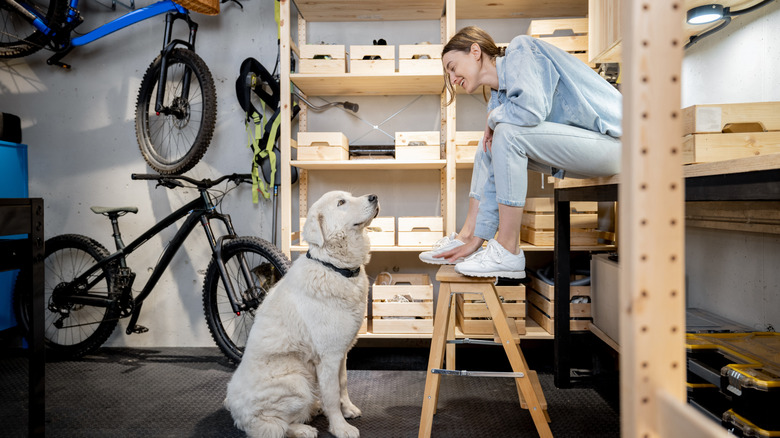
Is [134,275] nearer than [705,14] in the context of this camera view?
No

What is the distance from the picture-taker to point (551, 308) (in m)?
2.43

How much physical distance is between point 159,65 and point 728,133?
2975 mm

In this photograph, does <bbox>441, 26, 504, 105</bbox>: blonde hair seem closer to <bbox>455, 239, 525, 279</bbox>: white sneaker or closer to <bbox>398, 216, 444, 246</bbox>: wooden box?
<bbox>455, 239, 525, 279</bbox>: white sneaker

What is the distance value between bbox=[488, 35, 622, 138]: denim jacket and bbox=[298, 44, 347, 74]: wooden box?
1.24 meters

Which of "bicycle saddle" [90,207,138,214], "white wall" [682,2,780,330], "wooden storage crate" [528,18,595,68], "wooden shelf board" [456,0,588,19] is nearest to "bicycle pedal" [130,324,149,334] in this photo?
"bicycle saddle" [90,207,138,214]

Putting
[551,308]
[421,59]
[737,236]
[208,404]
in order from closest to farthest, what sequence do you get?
1. [737,236]
2. [208,404]
3. [551,308]
4. [421,59]

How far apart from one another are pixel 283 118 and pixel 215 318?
1.24 metres

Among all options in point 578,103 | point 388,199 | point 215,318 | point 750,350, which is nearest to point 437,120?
point 388,199

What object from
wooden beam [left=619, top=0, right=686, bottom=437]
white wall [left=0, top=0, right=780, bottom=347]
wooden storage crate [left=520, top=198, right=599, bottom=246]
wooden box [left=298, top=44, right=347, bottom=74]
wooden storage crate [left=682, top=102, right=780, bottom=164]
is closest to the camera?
wooden beam [left=619, top=0, right=686, bottom=437]

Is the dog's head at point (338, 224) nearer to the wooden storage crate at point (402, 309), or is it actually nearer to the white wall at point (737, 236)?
the wooden storage crate at point (402, 309)

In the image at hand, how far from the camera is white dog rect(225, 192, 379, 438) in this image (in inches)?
66.9

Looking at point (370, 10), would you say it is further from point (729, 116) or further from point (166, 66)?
point (729, 116)

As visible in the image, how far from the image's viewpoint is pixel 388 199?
119 inches

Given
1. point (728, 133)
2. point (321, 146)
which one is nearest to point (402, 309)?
point (321, 146)
